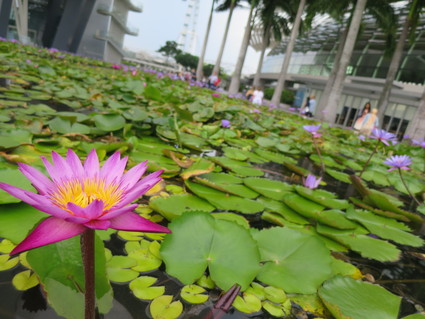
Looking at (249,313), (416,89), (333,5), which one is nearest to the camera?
(249,313)

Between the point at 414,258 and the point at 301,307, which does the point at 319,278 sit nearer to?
the point at 301,307

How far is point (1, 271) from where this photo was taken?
Result: 1.51 ft

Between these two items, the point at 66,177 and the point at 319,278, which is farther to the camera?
the point at 319,278

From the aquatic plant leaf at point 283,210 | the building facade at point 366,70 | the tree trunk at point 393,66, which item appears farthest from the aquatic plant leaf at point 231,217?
the building facade at point 366,70

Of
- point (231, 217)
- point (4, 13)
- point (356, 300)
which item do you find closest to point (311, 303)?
point (356, 300)

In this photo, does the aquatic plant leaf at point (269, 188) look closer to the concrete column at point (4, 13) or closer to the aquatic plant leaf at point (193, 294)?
the aquatic plant leaf at point (193, 294)

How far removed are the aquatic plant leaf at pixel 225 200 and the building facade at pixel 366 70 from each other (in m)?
12.5

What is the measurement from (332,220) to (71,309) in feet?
2.27

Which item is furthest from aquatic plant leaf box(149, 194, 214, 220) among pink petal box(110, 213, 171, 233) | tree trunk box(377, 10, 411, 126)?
tree trunk box(377, 10, 411, 126)

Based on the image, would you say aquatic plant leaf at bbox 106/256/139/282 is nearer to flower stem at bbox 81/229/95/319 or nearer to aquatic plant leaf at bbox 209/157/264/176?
flower stem at bbox 81/229/95/319

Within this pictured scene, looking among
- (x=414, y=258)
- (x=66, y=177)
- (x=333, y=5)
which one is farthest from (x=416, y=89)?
(x=66, y=177)

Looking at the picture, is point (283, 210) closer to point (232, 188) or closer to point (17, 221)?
point (232, 188)

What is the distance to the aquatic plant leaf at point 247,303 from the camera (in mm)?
490

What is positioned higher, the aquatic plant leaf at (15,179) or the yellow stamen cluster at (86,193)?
the yellow stamen cluster at (86,193)
